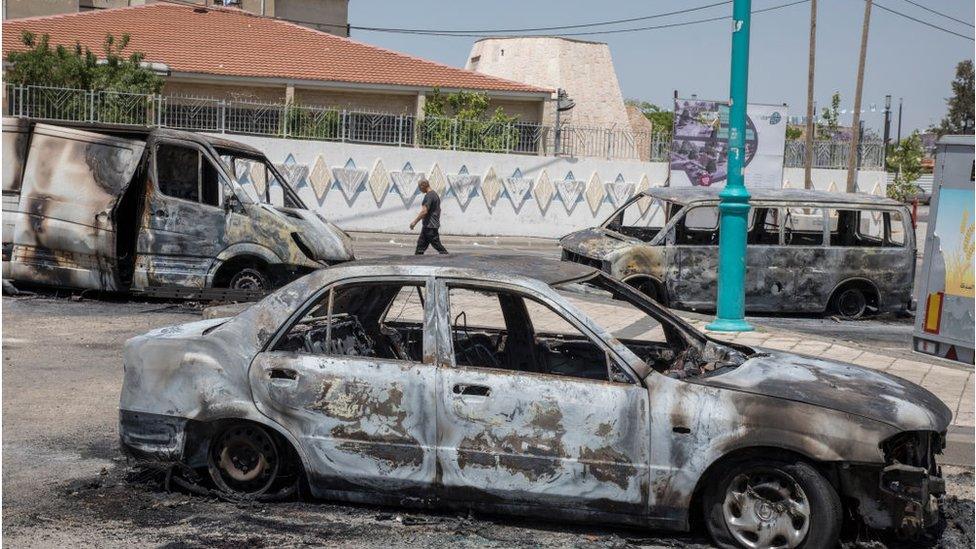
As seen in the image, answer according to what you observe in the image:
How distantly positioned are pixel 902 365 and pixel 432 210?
38.0ft

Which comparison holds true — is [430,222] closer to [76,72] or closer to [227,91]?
[76,72]

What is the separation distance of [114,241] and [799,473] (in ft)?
33.4

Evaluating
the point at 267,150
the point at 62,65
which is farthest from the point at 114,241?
the point at 62,65

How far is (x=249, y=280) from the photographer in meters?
13.9

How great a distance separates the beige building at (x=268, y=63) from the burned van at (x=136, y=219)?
21.0 m

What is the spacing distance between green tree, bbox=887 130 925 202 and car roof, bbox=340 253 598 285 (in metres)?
44.4

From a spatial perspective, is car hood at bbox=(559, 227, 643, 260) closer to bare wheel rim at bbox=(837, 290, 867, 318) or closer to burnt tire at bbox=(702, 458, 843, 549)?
bare wheel rim at bbox=(837, 290, 867, 318)

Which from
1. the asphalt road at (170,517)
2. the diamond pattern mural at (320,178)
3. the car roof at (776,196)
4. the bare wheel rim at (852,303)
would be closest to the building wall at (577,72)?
the diamond pattern mural at (320,178)

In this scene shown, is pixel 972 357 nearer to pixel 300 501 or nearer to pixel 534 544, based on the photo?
pixel 534 544

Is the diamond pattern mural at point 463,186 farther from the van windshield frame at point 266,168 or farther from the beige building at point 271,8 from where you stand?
the beige building at point 271,8

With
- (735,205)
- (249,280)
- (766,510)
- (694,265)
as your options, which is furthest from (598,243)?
(766,510)

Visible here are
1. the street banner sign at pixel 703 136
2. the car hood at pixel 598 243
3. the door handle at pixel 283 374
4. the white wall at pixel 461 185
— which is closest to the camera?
the door handle at pixel 283 374

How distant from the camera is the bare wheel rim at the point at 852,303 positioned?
1605 cm

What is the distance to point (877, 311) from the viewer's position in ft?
52.7
